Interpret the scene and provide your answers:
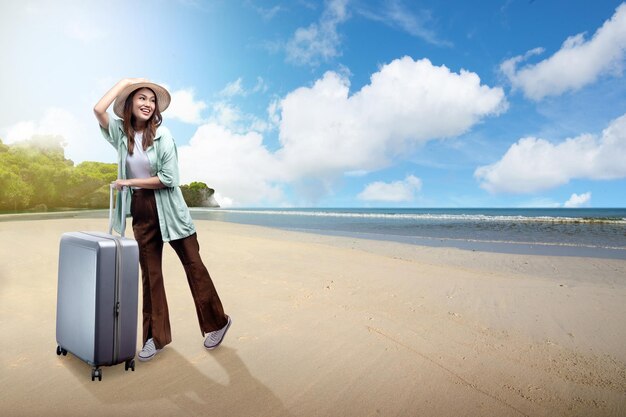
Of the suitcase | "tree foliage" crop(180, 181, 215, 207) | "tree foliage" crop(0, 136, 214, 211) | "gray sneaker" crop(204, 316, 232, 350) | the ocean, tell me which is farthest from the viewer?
"tree foliage" crop(180, 181, 215, 207)

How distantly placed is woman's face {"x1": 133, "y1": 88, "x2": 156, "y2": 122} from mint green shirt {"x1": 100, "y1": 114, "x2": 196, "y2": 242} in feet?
0.42

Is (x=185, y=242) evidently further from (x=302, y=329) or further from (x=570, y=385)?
(x=570, y=385)

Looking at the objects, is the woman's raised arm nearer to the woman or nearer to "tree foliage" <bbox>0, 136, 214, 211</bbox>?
the woman

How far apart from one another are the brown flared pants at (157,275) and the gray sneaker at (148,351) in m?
0.03

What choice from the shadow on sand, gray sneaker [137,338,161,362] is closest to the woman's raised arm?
gray sneaker [137,338,161,362]

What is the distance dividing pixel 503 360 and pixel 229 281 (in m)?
3.58

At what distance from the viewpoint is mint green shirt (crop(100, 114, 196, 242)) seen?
8.64 ft

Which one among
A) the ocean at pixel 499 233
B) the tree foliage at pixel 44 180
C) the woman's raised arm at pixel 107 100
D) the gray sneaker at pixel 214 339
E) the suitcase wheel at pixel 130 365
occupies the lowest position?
the suitcase wheel at pixel 130 365

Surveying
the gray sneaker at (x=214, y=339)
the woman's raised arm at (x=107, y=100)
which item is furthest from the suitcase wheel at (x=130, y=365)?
the woman's raised arm at (x=107, y=100)

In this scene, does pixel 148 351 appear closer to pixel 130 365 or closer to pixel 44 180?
pixel 130 365

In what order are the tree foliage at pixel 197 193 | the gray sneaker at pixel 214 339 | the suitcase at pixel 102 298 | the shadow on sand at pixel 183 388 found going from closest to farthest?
the shadow on sand at pixel 183 388, the suitcase at pixel 102 298, the gray sneaker at pixel 214 339, the tree foliage at pixel 197 193

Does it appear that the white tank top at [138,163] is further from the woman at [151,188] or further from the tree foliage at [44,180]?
the tree foliage at [44,180]

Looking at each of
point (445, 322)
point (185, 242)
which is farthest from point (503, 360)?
point (185, 242)

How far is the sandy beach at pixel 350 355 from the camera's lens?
212 cm
